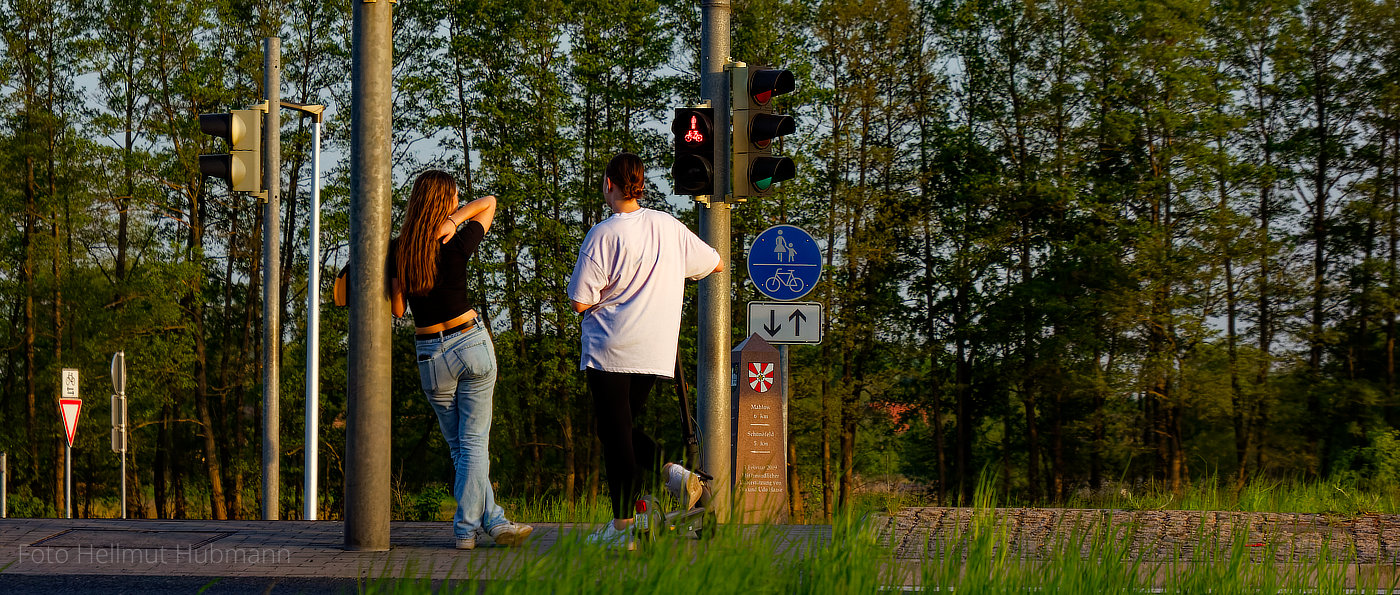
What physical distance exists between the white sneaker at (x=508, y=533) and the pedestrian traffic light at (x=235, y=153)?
6472 millimetres

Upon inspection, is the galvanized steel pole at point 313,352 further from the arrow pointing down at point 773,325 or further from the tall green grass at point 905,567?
the tall green grass at point 905,567

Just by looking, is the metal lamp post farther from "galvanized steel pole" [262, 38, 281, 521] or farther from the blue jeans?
the blue jeans

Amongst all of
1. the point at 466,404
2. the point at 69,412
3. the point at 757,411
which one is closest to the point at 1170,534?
the point at 466,404

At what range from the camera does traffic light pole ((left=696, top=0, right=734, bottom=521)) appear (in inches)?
321

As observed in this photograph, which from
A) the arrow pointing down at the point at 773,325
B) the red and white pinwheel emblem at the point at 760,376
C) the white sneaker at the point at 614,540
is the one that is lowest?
the white sneaker at the point at 614,540

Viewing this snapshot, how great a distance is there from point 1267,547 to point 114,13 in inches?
1336

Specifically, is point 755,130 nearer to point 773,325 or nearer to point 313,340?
point 773,325

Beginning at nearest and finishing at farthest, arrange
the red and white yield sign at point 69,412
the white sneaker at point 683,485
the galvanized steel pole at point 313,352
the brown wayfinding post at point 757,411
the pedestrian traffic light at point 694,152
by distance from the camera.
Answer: the white sneaker at point 683,485 → the pedestrian traffic light at point 694,152 → the brown wayfinding post at point 757,411 → the galvanized steel pole at point 313,352 → the red and white yield sign at point 69,412

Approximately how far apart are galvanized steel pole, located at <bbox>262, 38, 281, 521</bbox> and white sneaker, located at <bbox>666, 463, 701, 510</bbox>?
432 inches

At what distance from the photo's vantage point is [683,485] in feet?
16.6

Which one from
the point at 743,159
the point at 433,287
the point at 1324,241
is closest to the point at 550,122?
the point at 1324,241

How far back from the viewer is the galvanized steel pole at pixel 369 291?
558cm

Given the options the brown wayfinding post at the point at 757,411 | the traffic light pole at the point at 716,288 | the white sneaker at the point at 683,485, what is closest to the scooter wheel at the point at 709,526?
the white sneaker at the point at 683,485

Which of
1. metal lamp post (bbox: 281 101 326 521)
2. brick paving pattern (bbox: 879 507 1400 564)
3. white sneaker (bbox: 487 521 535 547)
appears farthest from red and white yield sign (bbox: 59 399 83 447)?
brick paving pattern (bbox: 879 507 1400 564)
